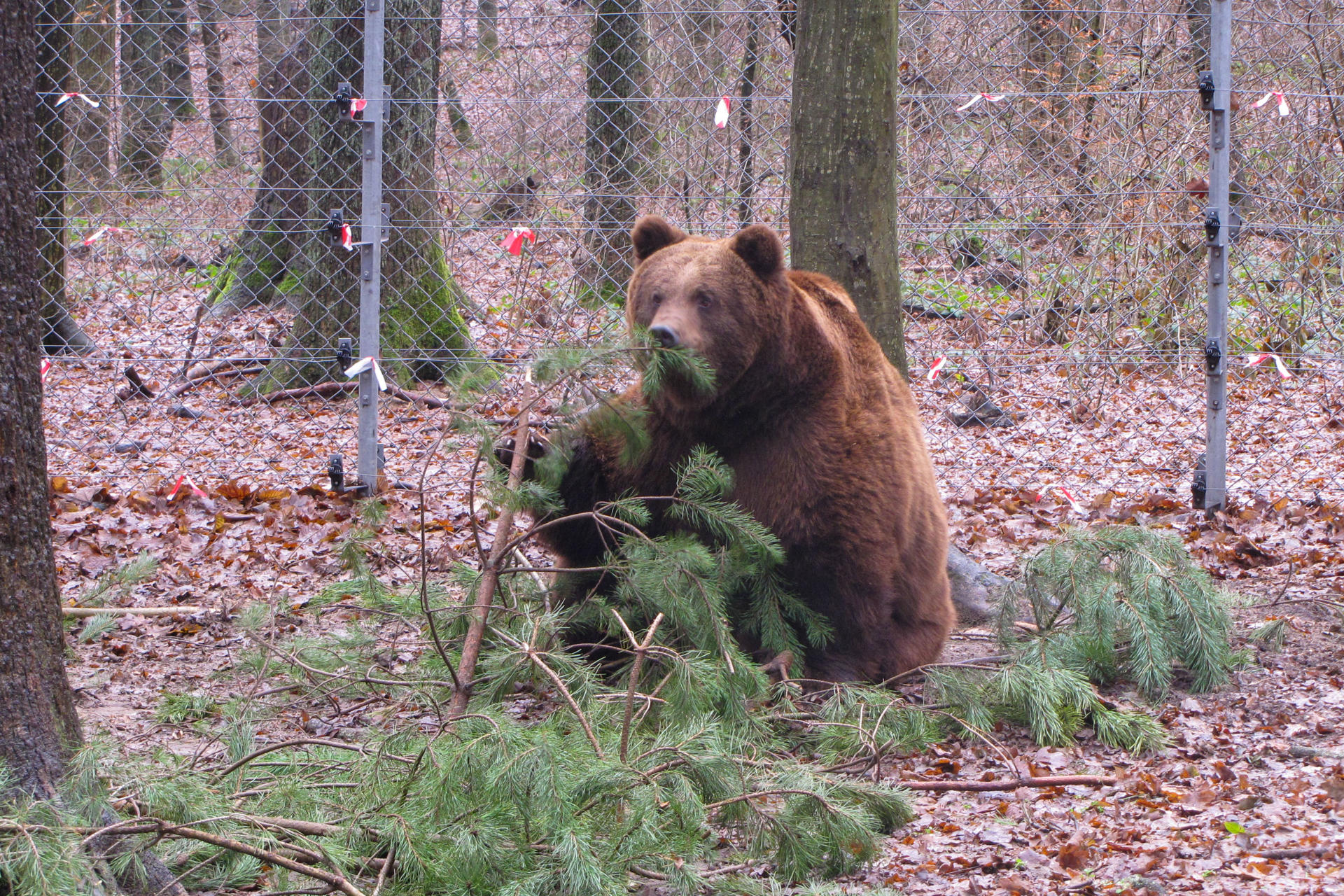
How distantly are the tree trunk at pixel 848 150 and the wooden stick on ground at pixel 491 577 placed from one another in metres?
2.07

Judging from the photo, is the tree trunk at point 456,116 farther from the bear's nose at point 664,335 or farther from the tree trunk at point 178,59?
the bear's nose at point 664,335

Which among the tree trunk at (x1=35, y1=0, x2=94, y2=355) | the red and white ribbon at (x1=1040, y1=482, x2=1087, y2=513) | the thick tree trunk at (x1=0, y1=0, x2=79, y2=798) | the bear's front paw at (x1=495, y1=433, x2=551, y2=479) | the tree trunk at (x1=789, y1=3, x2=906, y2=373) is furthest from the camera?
the tree trunk at (x1=35, y1=0, x2=94, y2=355)

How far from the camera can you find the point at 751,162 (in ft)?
24.7

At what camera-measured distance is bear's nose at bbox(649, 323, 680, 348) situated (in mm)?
3859

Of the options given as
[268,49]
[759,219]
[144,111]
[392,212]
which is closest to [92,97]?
[392,212]

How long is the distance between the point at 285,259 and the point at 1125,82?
23.9 ft

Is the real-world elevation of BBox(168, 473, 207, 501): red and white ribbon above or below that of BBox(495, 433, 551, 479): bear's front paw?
below

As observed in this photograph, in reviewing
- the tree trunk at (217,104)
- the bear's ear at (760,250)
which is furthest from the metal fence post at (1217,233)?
the tree trunk at (217,104)

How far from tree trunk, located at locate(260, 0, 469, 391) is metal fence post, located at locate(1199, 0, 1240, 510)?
193 inches

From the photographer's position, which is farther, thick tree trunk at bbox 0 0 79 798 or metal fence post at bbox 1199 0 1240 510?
metal fence post at bbox 1199 0 1240 510

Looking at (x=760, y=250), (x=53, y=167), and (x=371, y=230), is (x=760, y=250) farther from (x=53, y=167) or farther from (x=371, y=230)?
(x=53, y=167)

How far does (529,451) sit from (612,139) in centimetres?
538

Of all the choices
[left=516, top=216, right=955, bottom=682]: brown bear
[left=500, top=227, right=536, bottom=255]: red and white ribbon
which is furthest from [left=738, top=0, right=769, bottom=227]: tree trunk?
[left=516, top=216, right=955, bottom=682]: brown bear

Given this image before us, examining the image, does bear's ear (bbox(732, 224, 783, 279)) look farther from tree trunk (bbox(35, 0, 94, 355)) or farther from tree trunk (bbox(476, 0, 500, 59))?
tree trunk (bbox(35, 0, 94, 355))
